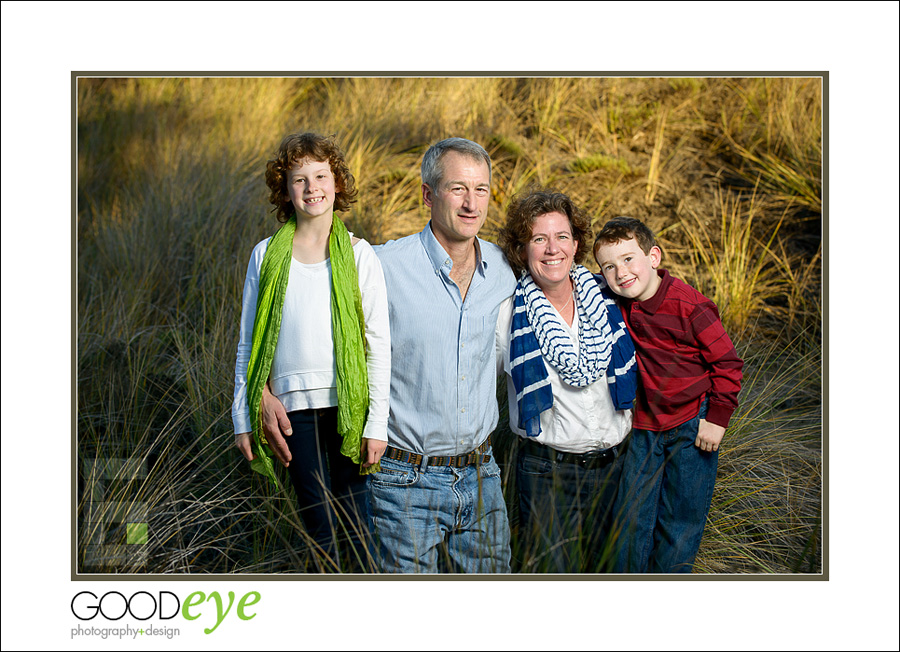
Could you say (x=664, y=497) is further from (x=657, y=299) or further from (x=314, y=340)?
(x=314, y=340)

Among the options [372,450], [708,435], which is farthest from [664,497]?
[372,450]

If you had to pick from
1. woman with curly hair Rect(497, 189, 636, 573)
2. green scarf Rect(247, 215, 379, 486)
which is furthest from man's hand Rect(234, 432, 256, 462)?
woman with curly hair Rect(497, 189, 636, 573)

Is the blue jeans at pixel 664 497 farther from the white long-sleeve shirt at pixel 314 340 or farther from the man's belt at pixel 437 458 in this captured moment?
the white long-sleeve shirt at pixel 314 340

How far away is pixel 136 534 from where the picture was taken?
324 cm

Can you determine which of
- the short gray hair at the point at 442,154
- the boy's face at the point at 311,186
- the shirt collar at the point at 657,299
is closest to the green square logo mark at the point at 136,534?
the boy's face at the point at 311,186

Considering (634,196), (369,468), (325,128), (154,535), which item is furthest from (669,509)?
(325,128)

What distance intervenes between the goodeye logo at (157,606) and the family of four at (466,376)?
0.41m

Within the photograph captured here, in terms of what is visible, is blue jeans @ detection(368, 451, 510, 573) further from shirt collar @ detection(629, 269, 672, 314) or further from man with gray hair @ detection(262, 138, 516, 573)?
shirt collar @ detection(629, 269, 672, 314)

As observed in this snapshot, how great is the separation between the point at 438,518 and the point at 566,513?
0.53 m

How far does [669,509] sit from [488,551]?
2.65 ft

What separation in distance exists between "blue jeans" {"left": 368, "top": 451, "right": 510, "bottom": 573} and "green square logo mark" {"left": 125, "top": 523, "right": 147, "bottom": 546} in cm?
120

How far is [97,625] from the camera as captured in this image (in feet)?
9.49

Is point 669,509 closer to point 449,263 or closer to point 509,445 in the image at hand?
point 509,445

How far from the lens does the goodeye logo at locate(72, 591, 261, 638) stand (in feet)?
9.45
